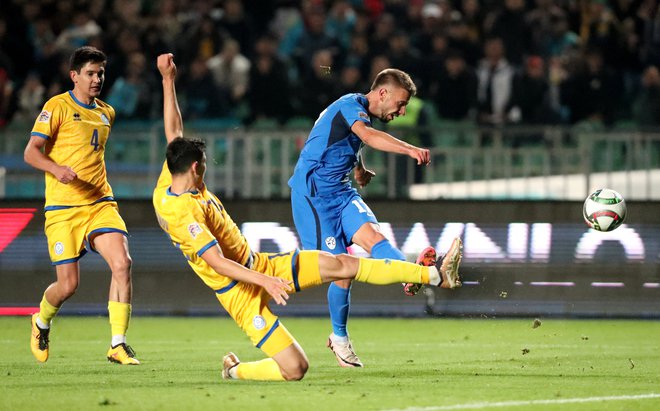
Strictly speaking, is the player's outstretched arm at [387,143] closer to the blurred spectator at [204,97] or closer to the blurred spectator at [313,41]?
the blurred spectator at [204,97]

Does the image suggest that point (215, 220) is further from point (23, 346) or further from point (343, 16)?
point (343, 16)

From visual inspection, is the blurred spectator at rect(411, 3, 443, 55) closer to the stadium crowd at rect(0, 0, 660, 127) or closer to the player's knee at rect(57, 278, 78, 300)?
the stadium crowd at rect(0, 0, 660, 127)

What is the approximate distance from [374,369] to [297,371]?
3.57 feet

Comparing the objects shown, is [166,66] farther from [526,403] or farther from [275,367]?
[526,403]

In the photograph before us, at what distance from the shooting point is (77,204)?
30.8ft

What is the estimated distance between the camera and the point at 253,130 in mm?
14438

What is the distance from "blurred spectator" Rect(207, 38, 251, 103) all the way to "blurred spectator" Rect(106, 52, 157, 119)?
911 mm

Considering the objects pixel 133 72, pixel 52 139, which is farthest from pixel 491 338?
pixel 133 72

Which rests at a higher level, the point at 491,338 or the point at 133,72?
the point at 133,72

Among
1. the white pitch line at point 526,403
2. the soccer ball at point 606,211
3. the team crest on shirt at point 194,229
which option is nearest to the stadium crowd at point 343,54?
the soccer ball at point 606,211

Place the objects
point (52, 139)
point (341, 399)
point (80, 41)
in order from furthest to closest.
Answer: point (80, 41) < point (52, 139) < point (341, 399)

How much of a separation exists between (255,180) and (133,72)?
3535 mm

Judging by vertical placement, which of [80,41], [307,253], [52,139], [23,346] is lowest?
[23,346]

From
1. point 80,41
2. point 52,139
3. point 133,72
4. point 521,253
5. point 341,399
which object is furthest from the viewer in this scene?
point 80,41
